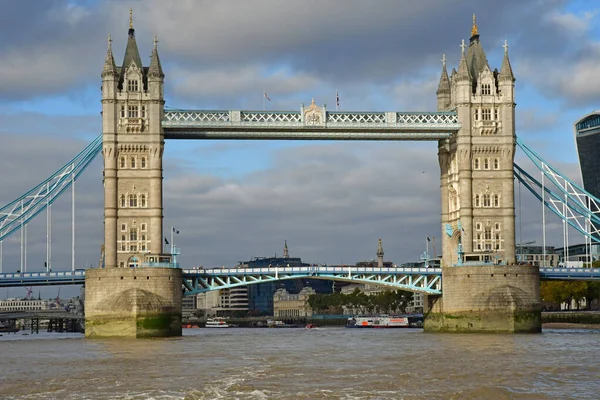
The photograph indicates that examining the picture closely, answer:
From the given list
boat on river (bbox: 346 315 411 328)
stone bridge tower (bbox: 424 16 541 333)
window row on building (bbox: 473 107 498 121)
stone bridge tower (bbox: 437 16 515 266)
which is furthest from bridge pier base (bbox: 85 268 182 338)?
boat on river (bbox: 346 315 411 328)

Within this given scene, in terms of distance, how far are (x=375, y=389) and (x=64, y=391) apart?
12.9m

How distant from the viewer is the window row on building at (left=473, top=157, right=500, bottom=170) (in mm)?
96062

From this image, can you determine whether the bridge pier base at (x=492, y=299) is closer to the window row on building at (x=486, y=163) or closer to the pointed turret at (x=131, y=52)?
the window row on building at (x=486, y=163)

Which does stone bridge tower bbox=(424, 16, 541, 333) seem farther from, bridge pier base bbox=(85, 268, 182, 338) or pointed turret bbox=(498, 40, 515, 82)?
bridge pier base bbox=(85, 268, 182, 338)

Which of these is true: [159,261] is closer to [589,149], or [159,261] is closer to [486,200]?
[486,200]

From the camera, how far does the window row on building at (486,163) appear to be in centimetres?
9606

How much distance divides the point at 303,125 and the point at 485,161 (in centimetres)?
1647

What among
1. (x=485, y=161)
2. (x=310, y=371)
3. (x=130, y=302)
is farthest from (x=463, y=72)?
(x=310, y=371)

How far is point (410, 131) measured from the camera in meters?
95.2

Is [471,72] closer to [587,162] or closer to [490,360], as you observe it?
[490,360]

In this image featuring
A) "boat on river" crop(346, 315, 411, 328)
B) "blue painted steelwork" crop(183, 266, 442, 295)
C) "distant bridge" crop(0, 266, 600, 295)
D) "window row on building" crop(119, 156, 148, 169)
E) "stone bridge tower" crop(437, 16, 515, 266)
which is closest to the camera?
"window row on building" crop(119, 156, 148, 169)

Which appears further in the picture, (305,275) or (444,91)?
(444,91)

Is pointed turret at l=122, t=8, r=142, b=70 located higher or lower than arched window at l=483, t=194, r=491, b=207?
higher

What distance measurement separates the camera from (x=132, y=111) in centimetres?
9256
